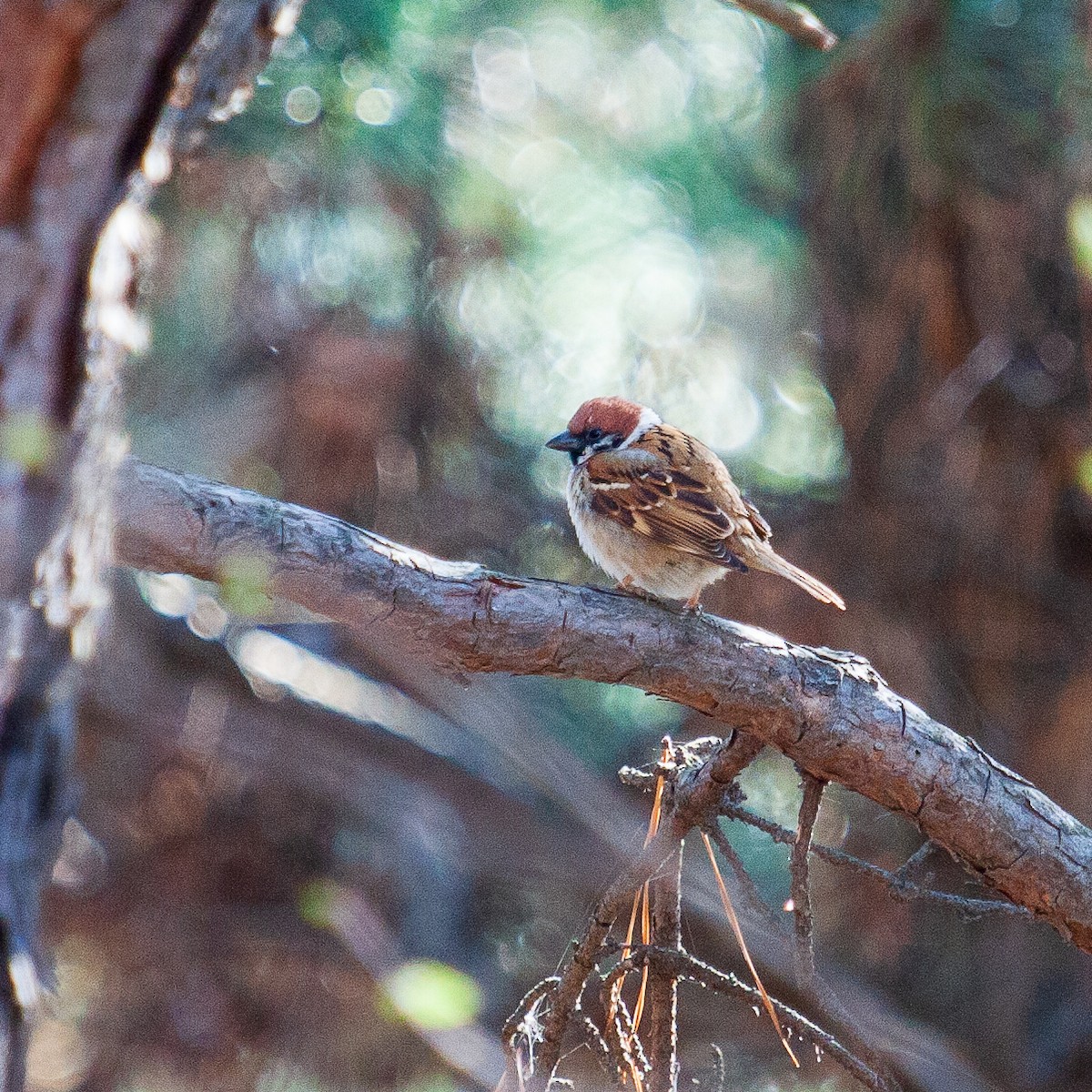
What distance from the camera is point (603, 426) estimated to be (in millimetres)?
3408

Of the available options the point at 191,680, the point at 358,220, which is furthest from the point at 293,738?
the point at 358,220

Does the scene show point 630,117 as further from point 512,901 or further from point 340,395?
point 512,901

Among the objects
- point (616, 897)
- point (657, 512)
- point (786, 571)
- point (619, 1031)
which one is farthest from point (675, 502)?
point (619, 1031)

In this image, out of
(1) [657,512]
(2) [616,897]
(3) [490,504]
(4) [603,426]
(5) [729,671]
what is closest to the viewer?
(2) [616,897]

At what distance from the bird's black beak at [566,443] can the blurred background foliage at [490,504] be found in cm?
70

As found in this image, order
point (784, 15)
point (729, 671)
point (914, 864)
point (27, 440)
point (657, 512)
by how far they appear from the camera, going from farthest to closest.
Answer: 1. point (657, 512)
2. point (784, 15)
3. point (729, 671)
4. point (914, 864)
5. point (27, 440)

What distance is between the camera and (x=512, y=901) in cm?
442

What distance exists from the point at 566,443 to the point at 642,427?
0.71 feet

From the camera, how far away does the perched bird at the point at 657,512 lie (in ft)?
9.89

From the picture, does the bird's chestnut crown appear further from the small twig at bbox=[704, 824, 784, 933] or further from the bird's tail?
the small twig at bbox=[704, 824, 784, 933]

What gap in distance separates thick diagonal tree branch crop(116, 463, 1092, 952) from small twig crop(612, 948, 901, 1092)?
11.1 inches

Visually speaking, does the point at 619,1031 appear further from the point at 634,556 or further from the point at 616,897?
the point at 634,556

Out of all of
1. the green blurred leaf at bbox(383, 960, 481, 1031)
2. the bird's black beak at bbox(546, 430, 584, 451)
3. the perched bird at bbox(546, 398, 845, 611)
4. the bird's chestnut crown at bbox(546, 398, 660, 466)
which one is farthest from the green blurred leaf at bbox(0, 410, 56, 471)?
the bird's black beak at bbox(546, 430, 584, 451)

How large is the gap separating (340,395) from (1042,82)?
7.87 feet
